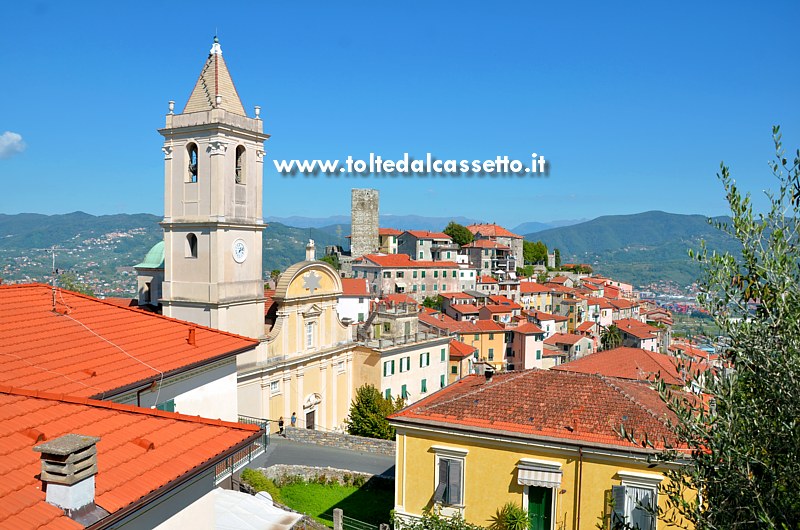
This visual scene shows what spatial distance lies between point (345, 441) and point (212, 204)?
1089 centimetres

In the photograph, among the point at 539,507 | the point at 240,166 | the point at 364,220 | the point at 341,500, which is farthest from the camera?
the point at 364,220

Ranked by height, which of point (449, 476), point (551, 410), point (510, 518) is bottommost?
point (510, 518)

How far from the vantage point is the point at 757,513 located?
617 centimetres

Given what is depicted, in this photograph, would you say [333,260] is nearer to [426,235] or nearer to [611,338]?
[426,235]

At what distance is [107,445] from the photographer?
6660mm

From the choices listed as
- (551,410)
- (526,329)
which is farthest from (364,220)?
(551,410)

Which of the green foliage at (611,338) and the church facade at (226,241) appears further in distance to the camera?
the green foliage at (611,338)

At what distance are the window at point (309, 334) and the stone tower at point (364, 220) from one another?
221 ft

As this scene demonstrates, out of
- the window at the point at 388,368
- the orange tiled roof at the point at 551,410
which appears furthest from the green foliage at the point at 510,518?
the window at the point at 388,368

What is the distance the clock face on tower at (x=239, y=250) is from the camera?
26078mm

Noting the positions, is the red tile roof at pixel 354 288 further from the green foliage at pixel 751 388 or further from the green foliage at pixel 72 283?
the green foliage at pixel 751 388

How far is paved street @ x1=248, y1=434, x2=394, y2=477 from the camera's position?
22.3 meters

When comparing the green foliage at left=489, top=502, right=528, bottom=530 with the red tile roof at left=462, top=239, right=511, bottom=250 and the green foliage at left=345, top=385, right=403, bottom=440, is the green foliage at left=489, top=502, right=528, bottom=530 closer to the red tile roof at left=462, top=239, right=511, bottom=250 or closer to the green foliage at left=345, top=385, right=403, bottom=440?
the green foliage at left=345, top=385, right=403, bottom=440

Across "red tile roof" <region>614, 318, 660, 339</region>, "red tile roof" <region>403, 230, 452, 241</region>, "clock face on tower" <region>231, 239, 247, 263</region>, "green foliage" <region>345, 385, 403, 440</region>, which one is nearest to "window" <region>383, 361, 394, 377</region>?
"green foliage" <region>345, 385, 403, 440</region>
